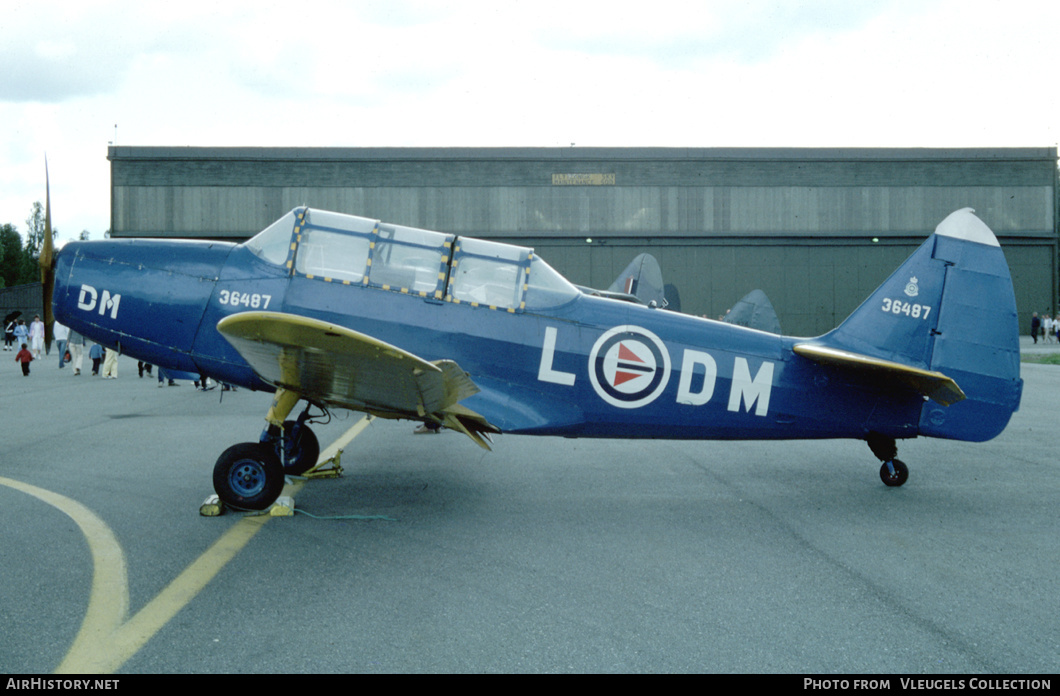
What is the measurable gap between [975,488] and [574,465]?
3.65 meters

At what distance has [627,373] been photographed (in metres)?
5.75

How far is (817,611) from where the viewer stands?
3.58 metres

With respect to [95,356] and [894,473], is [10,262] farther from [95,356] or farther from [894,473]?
[894,473]

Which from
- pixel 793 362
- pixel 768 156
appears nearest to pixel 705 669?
pixel 793 362

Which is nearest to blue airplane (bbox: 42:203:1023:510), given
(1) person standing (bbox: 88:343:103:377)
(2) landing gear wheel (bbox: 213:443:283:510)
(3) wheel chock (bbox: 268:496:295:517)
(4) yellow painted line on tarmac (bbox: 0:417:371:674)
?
(2) landing gear wheel (bbox: 213:443:283:510)

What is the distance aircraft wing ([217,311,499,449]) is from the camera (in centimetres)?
425

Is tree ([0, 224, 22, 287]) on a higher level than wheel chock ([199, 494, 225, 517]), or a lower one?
higher

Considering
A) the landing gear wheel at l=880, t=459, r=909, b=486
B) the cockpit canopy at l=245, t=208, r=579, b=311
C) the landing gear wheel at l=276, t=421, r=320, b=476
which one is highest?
the cockpit canopy at l=245, t=208, r=579, b=311

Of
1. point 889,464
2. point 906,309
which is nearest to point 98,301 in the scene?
point 906,309

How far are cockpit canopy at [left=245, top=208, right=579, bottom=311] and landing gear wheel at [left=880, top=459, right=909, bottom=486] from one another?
3247 millimetres

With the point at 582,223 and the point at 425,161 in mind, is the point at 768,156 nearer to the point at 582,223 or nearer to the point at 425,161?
the point at 582,223

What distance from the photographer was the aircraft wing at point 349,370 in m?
4.25

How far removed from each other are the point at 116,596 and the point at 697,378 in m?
4.08

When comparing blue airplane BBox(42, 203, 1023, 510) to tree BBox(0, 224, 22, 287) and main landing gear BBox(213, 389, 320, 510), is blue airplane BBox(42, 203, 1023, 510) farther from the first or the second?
tree BBox(0, 224, 22, 287)
